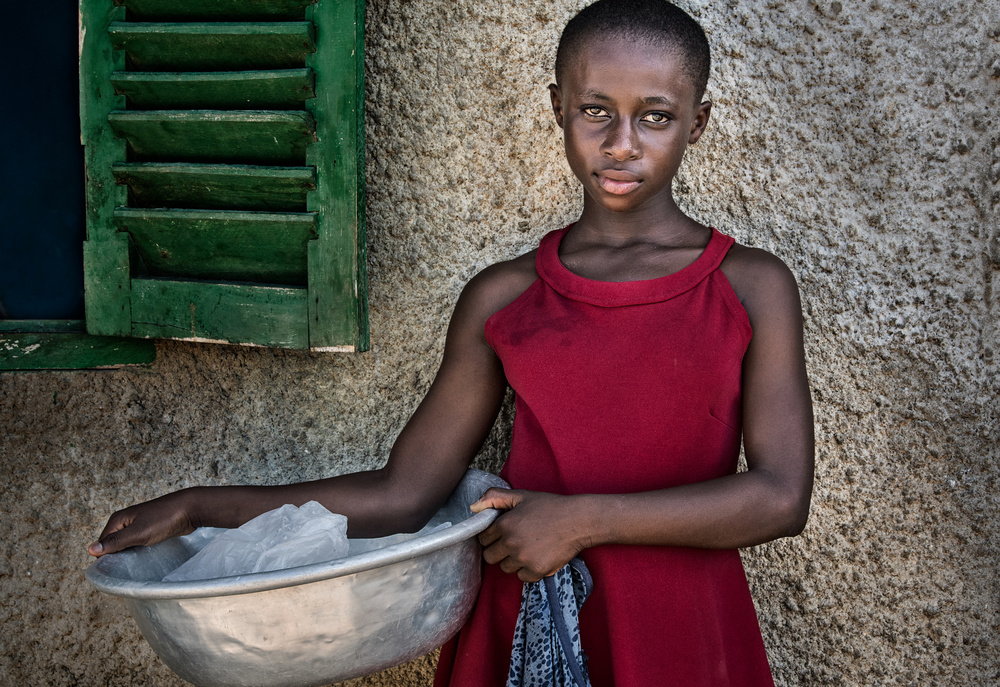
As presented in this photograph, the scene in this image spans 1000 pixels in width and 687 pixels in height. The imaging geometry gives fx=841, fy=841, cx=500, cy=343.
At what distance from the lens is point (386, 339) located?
1.84m

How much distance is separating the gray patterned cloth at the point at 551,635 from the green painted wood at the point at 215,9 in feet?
3.77

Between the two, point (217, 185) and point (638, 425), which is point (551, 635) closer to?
point (638, 425)

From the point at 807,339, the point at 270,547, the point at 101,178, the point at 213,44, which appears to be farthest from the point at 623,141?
the point at 101,178

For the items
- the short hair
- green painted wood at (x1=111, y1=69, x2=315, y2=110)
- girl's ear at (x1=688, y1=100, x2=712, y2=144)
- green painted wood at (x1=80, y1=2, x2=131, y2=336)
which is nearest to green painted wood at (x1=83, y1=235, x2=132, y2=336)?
green painted wood at (x1=80, y1=2, x2=131, y2=336)

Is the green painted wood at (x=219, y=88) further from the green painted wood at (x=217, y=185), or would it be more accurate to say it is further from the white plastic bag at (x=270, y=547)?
the white plastic bag at (x=270, y=547)

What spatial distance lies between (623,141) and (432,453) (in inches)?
23.5

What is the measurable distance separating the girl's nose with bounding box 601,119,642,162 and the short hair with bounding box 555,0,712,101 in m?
0.13

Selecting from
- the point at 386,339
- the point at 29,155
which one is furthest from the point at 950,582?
the point at 29,155

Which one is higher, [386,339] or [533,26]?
[533,26]

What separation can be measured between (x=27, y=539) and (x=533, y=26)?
1.55 metres

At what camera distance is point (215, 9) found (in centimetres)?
163

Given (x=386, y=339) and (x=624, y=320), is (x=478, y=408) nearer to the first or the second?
(x=624, y=320)

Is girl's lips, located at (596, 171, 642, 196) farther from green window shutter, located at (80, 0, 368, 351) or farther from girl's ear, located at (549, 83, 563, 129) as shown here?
green window shutter, located at (80, 0, 368, 351)

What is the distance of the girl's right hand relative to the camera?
3.98 feet
